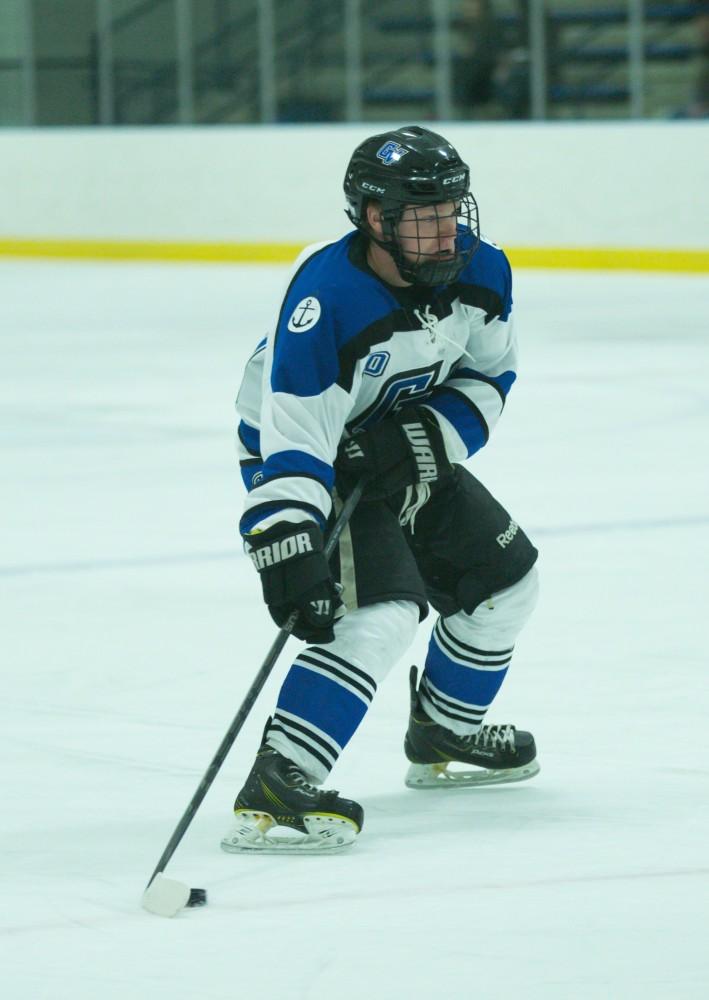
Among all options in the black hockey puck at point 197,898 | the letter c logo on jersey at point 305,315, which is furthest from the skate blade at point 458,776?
the letter c logo on jersey at point 305,315

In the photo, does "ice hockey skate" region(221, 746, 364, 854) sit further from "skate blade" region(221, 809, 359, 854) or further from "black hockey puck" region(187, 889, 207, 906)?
"black hockey puck" region(187, 889, 207, 906)

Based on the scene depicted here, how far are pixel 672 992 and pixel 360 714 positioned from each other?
2.56 feet

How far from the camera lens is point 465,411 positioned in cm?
311

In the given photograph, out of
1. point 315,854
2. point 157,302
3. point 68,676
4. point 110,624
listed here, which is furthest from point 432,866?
point 157,302

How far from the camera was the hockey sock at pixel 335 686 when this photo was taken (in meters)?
2.88

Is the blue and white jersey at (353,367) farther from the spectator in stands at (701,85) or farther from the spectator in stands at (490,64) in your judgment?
the spectator in stands at (490,64)

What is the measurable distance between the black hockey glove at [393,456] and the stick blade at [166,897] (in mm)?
705

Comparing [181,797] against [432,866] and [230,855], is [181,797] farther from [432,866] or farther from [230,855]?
[432,866]

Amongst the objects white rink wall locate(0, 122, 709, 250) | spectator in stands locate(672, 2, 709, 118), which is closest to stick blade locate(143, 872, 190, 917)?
white rink wall locate(0, 122, 709, 250)

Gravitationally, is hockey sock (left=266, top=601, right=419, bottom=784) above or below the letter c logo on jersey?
below

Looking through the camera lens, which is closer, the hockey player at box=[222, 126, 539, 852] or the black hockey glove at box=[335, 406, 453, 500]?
the hockey player at box=[222, 126, 539, 852]

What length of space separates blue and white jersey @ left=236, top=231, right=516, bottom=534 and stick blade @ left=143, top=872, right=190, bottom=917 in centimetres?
53

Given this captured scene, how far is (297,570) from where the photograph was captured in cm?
278

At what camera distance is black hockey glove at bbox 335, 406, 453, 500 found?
298 centimetres
